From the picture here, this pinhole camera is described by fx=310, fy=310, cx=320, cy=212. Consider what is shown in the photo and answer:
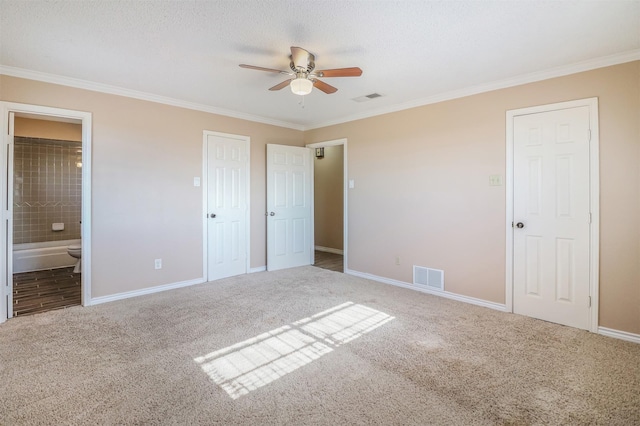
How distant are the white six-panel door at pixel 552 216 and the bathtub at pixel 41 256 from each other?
6937 mm

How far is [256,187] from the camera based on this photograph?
5.11 m

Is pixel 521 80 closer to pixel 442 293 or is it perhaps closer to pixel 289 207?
pixel 442 293

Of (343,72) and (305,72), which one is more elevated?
(305,72)

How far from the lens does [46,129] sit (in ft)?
16.9

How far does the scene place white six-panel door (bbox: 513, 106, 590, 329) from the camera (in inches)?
115

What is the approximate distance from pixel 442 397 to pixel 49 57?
424cm

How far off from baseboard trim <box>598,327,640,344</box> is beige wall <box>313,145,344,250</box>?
179 inches

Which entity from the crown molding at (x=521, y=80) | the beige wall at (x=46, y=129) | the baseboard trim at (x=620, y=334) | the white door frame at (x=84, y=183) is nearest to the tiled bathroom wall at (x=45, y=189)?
the beige wall at (x=46, y=129)

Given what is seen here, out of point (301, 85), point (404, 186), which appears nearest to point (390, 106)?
point (404, 186)

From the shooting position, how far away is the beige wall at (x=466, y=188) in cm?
273

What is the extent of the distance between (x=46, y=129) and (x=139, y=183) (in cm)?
278

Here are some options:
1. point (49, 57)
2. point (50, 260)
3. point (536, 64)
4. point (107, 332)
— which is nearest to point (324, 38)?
point (536, 64)

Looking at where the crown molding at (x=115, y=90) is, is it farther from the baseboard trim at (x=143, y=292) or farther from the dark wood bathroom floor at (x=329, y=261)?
the dark wood bathroom floor at (x=329, y=261)

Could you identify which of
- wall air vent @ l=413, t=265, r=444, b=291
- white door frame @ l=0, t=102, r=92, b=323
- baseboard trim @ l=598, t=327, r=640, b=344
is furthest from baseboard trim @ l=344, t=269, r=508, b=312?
white door frame @ l=0, t=102, r=92, b=323
